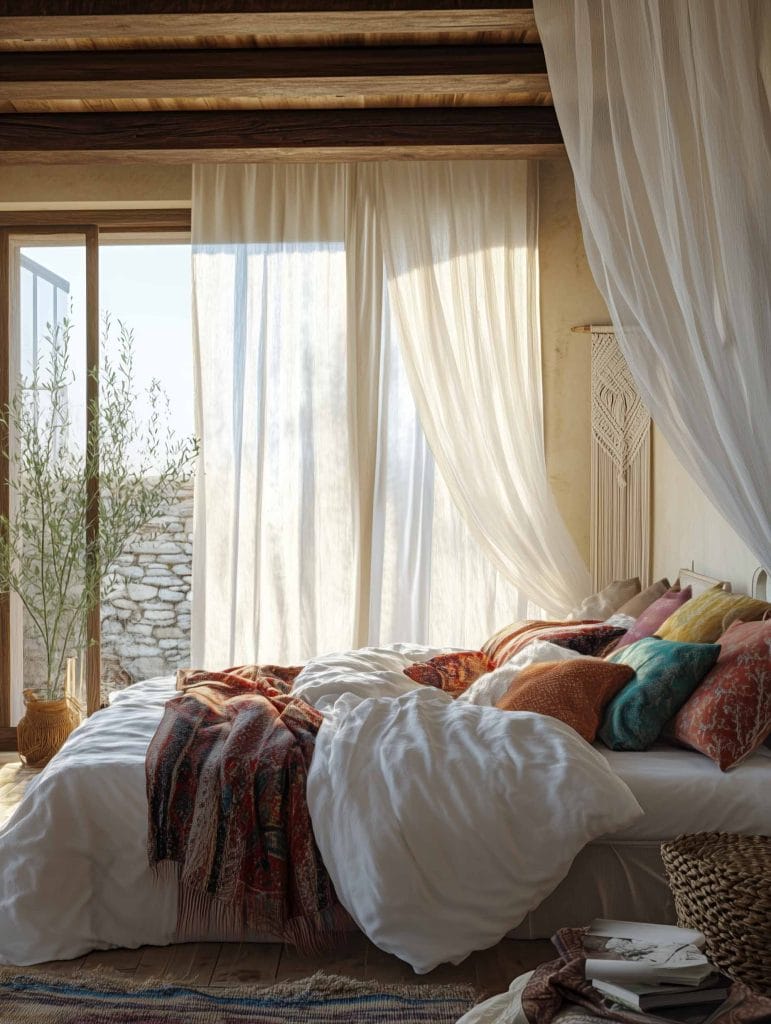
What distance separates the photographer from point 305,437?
5102 mm

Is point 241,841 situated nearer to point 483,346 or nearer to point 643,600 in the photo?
point 643,600

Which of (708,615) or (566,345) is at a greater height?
(566,345)

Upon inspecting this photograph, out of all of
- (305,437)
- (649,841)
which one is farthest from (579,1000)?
(305,437)

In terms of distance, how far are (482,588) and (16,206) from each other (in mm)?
2978

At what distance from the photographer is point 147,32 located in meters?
3.18

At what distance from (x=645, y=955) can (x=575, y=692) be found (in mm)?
1151

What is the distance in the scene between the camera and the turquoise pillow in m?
2.83

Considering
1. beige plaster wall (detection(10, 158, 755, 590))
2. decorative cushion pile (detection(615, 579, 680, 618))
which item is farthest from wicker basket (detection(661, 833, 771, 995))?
beige plaster wall (detection(10, 158, 755, 590))

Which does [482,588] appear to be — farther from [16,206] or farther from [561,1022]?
[561,1022]

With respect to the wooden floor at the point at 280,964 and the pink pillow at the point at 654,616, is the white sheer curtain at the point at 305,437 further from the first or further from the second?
the wooden floor at the point at 280,964

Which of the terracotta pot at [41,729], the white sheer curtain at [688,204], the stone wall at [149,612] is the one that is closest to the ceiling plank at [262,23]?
the white sheer curtain at [688,204]

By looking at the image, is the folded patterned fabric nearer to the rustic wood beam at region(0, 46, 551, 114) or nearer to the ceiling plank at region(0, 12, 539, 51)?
the ceiling plank at region(0, 12, 539, 51)

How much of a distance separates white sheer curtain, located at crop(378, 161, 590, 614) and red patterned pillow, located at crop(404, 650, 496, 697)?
1159mm

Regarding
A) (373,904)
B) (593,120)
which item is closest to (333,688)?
(373,904)
